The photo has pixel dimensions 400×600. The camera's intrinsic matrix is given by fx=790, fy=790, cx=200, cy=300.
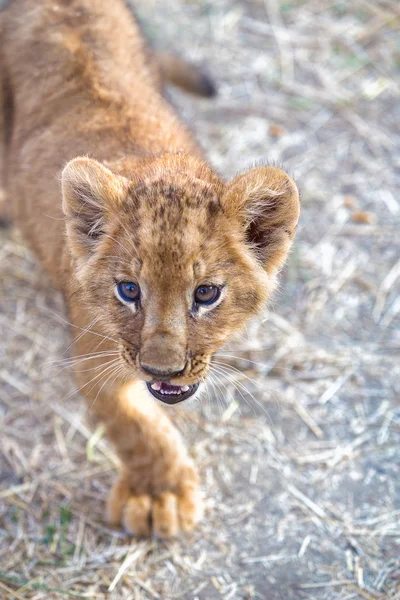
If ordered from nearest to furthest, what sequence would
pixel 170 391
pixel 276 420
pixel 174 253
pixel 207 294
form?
1. pixel 174 253
2. pixel 207 294
3. pixel 170 391
4. pixel 276 420

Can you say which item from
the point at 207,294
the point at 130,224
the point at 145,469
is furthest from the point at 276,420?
the point at 130,224

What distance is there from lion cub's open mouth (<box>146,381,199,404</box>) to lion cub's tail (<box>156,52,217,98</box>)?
340 cm

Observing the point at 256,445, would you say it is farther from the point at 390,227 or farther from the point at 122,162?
the point at 390,227

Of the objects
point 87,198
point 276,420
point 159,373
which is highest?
point 87,198

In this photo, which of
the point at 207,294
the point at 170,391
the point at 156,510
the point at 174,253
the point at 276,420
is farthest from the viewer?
the point at 276,420

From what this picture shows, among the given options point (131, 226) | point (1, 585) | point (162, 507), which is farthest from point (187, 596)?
point (131, 226)

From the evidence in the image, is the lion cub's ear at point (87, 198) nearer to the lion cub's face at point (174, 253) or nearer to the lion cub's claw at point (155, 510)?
the lion cub's face at point (174, 253)

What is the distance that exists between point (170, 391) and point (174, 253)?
691 millimetres

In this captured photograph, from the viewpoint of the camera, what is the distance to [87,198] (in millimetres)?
3863

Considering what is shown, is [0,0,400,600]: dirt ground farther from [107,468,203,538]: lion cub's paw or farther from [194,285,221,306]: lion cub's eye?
[194,285,221,306]: lion cub's eye

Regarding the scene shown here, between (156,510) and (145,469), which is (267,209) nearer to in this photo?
(145,469)

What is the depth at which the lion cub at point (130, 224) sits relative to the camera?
11.9 feet

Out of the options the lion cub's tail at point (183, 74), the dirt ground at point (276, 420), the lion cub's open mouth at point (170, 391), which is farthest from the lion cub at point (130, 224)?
the lion cub's tail at point (183, 74)

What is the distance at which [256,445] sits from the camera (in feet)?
16.7
